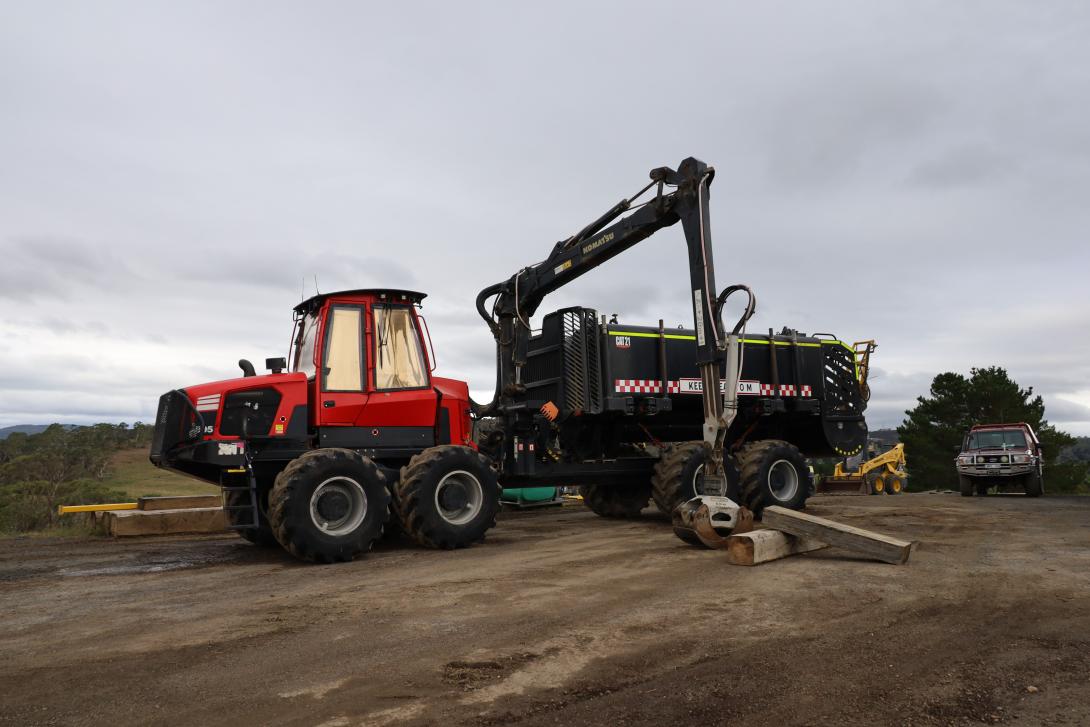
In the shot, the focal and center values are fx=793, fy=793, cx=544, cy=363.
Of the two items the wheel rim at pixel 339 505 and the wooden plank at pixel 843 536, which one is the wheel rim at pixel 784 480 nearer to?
the wooden plank at pixel 843 536

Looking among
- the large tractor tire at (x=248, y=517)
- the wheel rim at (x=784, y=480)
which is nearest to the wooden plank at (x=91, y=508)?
the large tractor tire at (x=248, y=517)

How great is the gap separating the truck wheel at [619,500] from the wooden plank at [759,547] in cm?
581

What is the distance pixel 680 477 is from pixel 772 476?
2020 mm

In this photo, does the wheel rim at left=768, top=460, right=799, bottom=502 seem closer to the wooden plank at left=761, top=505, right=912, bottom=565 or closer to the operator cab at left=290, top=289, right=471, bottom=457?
the wooden plank at left=761, top=505, right=912, bottom=565

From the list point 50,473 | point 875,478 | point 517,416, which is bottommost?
point 875,478

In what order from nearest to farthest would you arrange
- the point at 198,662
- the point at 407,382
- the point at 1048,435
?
the point at 198,662
the point at 407,382
the point at 1048,435

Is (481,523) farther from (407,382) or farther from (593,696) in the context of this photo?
(593,696)

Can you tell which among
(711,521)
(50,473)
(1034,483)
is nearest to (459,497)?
(711,521)

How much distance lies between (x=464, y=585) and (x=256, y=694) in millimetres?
3089

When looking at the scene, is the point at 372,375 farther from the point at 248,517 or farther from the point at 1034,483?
the point at 1034,483

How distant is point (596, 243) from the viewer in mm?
11836

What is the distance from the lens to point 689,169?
10695mm

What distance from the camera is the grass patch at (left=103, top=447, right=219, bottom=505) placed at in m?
35.8

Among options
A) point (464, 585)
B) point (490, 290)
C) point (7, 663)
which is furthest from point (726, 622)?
point (490, 290)
